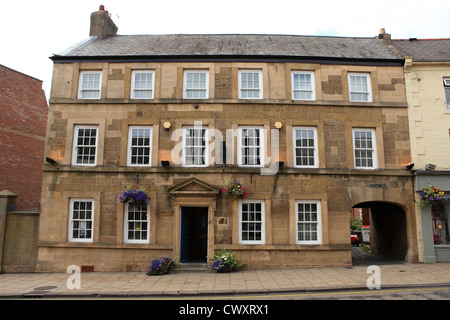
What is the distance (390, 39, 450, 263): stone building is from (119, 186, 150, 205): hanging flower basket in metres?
11.5

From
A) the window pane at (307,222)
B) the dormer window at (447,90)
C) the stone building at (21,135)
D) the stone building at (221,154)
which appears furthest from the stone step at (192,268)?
the dormer window at (447,90)

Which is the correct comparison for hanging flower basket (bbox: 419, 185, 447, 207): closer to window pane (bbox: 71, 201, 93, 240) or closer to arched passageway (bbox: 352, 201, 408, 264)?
arched passageway (bbox: 352, 201, 408, 264)

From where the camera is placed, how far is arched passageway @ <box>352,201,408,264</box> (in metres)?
14.0

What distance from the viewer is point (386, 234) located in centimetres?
1586

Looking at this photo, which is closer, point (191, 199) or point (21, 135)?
point (191, 199)

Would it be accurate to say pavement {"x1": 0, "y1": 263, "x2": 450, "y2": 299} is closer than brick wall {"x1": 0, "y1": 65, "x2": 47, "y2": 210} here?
Yes

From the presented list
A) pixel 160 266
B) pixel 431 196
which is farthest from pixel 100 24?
pixel 431 196

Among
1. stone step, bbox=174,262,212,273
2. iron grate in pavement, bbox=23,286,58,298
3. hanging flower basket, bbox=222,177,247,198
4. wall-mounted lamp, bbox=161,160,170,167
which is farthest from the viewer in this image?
wall-mounted lamp, bbox=161,160,170,167

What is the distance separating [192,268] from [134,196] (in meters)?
3.71

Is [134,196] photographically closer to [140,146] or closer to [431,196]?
[140,146]

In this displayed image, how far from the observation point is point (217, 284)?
1020 cm

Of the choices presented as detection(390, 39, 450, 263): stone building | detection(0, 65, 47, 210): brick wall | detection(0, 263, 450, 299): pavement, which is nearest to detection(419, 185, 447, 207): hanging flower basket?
detection(390, 39, 450, 263): stone building

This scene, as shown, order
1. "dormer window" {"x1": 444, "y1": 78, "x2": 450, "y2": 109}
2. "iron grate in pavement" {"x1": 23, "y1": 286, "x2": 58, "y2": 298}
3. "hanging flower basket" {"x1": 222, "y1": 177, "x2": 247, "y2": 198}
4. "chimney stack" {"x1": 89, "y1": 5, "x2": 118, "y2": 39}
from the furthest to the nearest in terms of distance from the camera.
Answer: "chimney stack" {"x1": 89, "y1": 5, "x2": 118, "y2": 39} → "dormer window" {"x1": 444, "y1": 78, "x2": 450, "y2": 109} → "hanging flower basket" {"x1": 222, "y1": 177, "x2": 247, "y2": 198} → "iron grate in pavement" {"x1": 23, "y1": 286, "x2": 58, "y2": 298}

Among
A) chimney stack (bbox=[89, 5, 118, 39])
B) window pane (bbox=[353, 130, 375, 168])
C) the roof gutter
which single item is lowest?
window pane (bbox=[353, 130, 375, 168])
